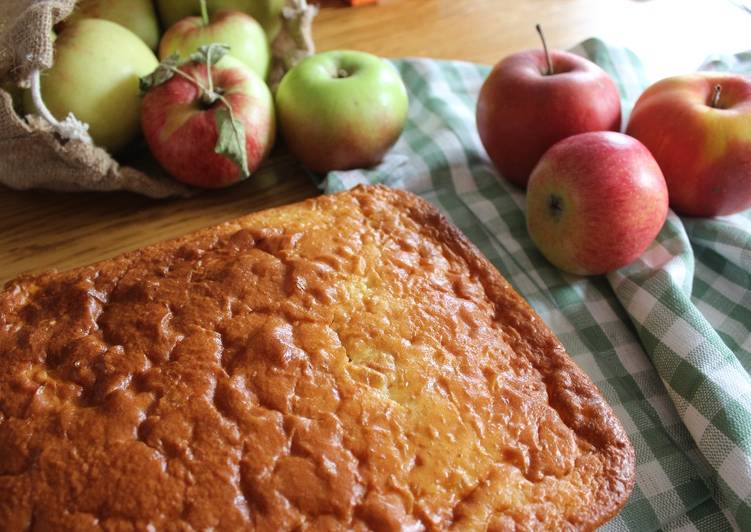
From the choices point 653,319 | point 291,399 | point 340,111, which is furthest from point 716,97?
point 291,399

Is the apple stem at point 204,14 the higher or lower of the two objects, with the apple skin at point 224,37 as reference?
higher

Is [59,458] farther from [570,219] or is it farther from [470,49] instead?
[470,49]

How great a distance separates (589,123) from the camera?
4.86ft

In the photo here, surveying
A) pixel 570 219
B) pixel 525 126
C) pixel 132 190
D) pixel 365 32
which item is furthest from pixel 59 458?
pixel 365 32

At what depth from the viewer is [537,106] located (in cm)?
149

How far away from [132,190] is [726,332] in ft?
4.21

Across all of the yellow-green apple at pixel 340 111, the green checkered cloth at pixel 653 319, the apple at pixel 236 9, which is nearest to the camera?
the green checkered cloth at pixel 653 319

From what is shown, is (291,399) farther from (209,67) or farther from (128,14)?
(128,14)

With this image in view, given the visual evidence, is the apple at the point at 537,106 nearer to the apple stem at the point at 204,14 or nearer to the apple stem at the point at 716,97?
the apple stem at the point at 716,97

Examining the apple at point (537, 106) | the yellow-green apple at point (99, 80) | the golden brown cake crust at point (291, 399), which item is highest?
A: the yellow-green apple at point (99, 80)

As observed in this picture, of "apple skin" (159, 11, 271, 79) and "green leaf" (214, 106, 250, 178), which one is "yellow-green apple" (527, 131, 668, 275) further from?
"apple skin" (159, 11, 271, 79)

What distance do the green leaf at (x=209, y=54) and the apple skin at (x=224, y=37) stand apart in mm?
136

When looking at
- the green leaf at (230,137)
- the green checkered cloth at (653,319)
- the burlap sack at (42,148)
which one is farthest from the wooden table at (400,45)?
the green checkered cloth at (653,319)

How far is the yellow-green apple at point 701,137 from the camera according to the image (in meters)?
1.36
